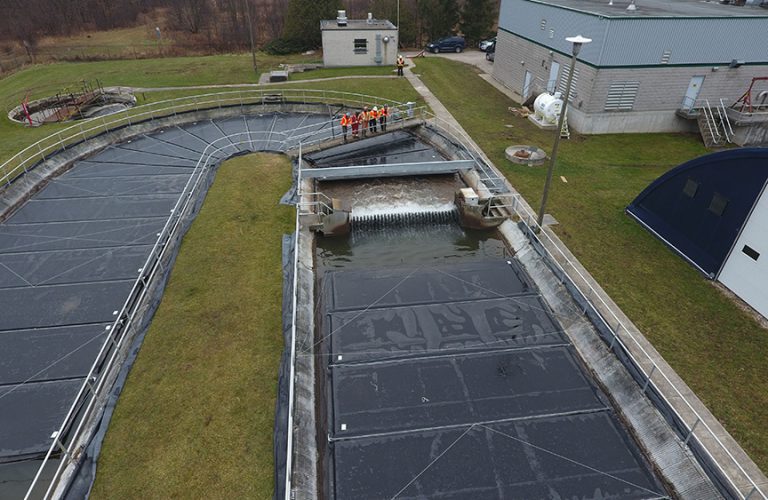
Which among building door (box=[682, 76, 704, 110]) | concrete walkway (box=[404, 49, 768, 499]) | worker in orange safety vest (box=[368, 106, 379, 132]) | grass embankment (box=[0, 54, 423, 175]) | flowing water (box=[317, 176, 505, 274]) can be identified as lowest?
flowing water (box=[317, 176, 505, 274])

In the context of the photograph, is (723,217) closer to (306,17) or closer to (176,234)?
(176,234)

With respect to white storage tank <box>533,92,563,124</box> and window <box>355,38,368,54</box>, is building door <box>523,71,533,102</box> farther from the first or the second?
window <box>355,38,368,54</box>

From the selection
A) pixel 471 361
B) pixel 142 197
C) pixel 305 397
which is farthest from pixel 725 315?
pixel 142 197

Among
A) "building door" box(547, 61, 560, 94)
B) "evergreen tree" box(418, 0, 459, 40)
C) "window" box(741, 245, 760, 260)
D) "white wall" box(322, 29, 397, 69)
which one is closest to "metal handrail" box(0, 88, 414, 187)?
"white wall" box(322, 29, 397, 69)

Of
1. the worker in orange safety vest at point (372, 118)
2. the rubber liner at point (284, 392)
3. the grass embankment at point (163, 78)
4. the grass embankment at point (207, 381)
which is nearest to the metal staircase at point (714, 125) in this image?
the grass embankment at point (163, 78)

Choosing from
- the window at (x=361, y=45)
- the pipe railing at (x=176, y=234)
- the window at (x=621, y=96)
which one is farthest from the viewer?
the window at (x=361, y=45)

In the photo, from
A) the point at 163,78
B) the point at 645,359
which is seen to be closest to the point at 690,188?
the point at 645,359

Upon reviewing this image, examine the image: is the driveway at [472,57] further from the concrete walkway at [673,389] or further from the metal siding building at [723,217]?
the metal siding building at [723,217]
